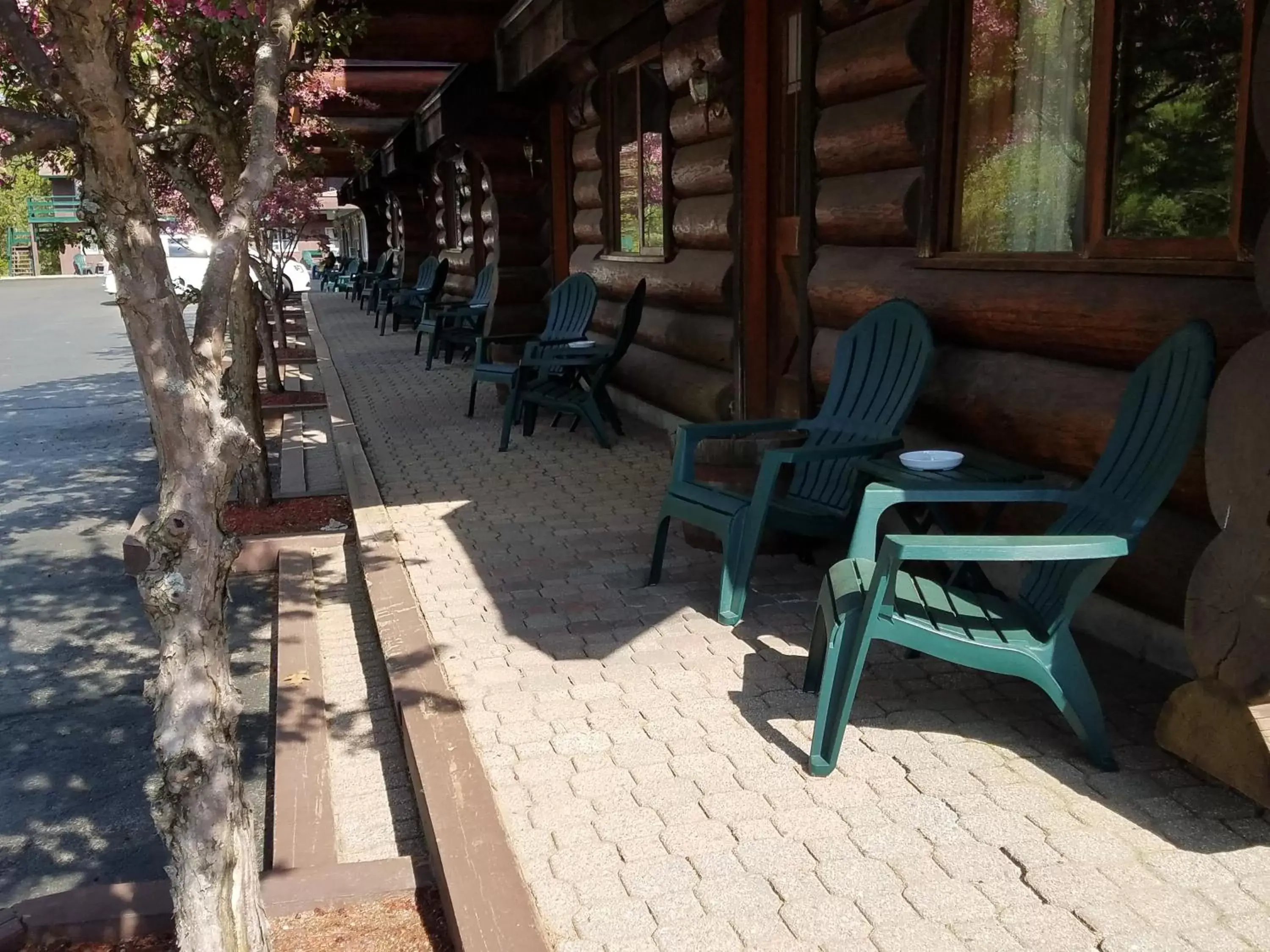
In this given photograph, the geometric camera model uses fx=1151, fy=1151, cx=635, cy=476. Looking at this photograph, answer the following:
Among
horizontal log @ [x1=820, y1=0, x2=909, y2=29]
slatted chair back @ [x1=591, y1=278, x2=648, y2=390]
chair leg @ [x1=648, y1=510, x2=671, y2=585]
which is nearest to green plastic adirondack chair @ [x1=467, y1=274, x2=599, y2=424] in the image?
slatted chair back @ [x1=591, y1=278, x2=648, y2=390]

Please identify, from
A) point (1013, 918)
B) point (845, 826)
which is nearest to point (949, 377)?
point (845, 826)

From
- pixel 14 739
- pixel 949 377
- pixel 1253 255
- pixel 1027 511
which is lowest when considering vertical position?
pixel 14 739

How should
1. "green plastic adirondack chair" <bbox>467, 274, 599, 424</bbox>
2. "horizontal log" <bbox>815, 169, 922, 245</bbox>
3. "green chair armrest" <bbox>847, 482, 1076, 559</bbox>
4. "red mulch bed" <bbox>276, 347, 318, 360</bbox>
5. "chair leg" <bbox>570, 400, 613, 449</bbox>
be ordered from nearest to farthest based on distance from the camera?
"green chair armrest" <bbox>847, 482, 1076, 559</bbox>
"horizontal log" <bbox>815, 169, 922, 245</bbox>
"chair leg" <bbox>570, 400, 613, 449</bbox>
"green plastic adirondack chair" <bbox>467, 274, 599, 424</bbox>
"red mulch bed" <bbox>276, 347, 318, 360</bbox>

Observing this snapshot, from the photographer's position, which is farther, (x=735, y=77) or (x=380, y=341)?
(x=380, y=341)

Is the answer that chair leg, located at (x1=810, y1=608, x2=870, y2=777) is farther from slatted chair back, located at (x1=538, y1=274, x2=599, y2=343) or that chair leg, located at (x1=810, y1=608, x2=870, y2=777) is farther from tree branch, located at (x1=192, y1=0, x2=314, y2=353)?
slatted chair back, located at (x1=538, y1=274, x2=599, y2=343)

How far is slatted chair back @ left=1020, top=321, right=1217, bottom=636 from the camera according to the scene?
9.20ft

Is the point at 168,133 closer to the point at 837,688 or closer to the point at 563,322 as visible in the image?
the point at 837,688

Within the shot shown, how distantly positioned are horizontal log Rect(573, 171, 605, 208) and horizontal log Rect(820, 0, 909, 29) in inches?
146

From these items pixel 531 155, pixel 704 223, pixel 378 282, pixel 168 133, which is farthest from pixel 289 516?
pixel 378 282

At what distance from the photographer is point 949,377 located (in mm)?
4215

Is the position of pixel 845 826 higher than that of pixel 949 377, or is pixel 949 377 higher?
pixel 949 377

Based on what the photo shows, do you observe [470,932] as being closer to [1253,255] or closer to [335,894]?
[335,894]

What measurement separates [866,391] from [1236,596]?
2.02m

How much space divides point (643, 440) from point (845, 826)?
4.88 meters
